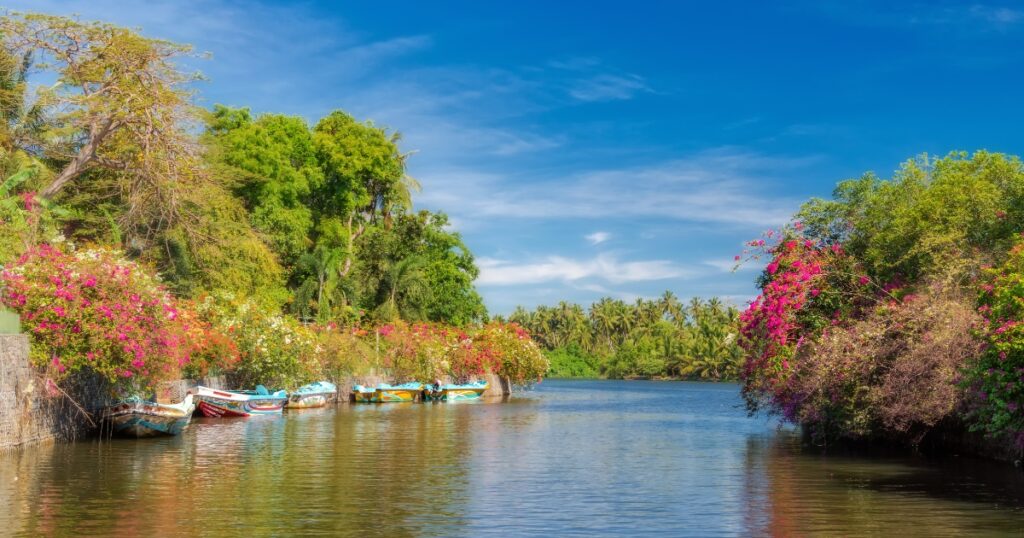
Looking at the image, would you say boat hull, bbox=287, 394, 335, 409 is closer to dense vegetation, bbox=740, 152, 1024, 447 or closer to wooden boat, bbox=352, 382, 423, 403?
wooden boat, bbox=352, 382, 423, 403

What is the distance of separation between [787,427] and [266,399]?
2173 centimetres

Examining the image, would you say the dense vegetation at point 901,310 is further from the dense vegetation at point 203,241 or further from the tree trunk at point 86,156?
the tree trunk at point 86,156

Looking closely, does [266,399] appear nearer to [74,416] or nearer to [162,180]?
[162,180]

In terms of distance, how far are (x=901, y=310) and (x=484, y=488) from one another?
11.8m

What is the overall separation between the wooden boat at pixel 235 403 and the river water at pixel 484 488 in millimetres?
7508

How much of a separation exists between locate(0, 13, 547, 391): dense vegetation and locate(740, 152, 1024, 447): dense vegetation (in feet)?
58.2

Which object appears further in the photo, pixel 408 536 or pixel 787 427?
pixel 787 427

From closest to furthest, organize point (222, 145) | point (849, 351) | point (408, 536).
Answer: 1. point (408, 536)
2. point (849, 351)
3. point (222, 145)

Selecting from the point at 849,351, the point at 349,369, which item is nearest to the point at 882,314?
the point at 849,351

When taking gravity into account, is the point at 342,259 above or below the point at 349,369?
above

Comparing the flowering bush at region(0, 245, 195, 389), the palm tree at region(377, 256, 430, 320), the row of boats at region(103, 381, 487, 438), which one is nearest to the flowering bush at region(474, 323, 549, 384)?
the row of boats at region(103, 381, 487, 438)

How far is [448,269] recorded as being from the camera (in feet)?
251

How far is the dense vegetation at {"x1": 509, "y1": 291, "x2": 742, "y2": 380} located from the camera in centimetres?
15075

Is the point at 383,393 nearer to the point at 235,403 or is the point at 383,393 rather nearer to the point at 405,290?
the point at 405,290
